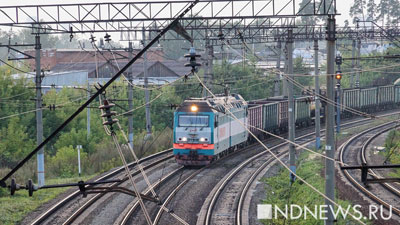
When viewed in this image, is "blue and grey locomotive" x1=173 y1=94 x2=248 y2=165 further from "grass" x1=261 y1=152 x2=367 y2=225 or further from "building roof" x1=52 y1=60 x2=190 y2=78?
"building roof" x1=52 y1=60 x2=190 y2=78

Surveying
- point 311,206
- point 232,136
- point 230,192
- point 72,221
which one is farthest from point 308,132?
point 72,221

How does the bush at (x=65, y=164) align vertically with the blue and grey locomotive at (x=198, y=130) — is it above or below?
below

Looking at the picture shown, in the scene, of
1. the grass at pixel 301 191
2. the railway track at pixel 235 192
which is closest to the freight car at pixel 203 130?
the railway track at pixel 235 192

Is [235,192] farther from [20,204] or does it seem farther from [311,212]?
[20,204]

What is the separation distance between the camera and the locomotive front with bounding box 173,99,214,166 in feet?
83.4

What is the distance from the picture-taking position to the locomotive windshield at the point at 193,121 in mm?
25422

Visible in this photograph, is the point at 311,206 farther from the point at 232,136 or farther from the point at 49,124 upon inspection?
the point at 49,124

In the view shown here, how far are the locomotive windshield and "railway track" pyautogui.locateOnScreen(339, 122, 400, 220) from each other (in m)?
6.27

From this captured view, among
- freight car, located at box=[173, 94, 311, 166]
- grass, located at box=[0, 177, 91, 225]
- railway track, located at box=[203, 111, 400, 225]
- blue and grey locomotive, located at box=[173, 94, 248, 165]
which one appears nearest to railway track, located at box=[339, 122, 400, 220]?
railway track, located at box=[203, 111, 400, 225]

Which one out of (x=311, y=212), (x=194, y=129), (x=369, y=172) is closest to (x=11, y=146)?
(x=194, y=129)

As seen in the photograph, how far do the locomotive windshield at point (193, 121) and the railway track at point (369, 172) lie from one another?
6.27 meters

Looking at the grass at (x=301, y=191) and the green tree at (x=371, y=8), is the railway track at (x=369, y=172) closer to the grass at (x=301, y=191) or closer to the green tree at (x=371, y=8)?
the grass at (x=301, y=191)

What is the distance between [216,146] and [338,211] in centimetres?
1009

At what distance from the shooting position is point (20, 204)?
65.5ft
